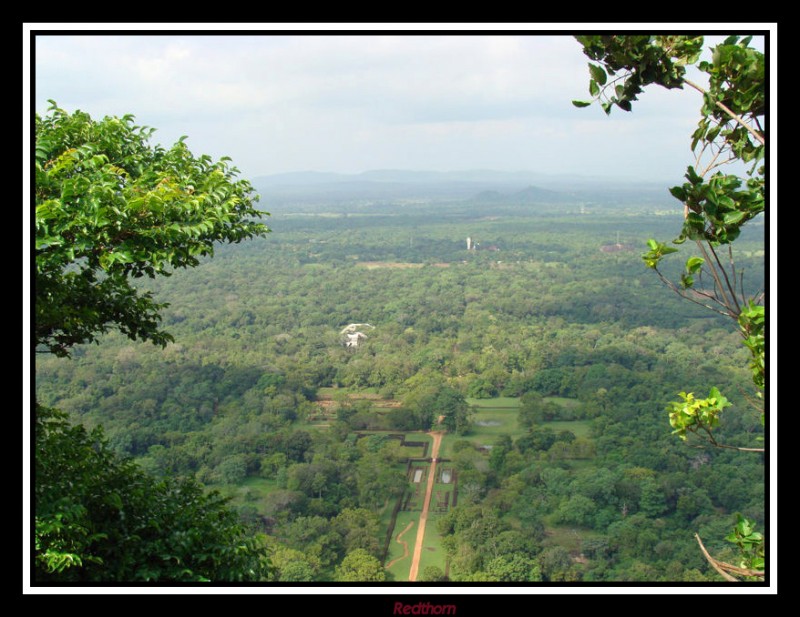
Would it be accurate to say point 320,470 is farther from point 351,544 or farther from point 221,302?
point 221,302

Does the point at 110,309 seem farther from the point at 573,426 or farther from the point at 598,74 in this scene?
the point at 573,426

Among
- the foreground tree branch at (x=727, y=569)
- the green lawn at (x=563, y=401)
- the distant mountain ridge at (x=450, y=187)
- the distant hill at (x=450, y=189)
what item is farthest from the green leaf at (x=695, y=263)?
the distant mountain ridge at (x=450, y=187)

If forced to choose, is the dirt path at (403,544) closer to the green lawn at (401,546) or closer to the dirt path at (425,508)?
the green lawn at (401,546)

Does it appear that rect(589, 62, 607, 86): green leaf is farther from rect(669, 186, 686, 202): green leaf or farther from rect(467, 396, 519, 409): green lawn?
rect(467, 396, 519, 409): green lawn

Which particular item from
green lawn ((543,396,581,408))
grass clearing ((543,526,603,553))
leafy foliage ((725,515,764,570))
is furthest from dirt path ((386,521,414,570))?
leafy foliage ((725,515,764,570))

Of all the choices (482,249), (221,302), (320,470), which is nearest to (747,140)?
(320,470)

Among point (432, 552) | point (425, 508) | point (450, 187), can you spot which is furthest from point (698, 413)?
point (450, 187)
